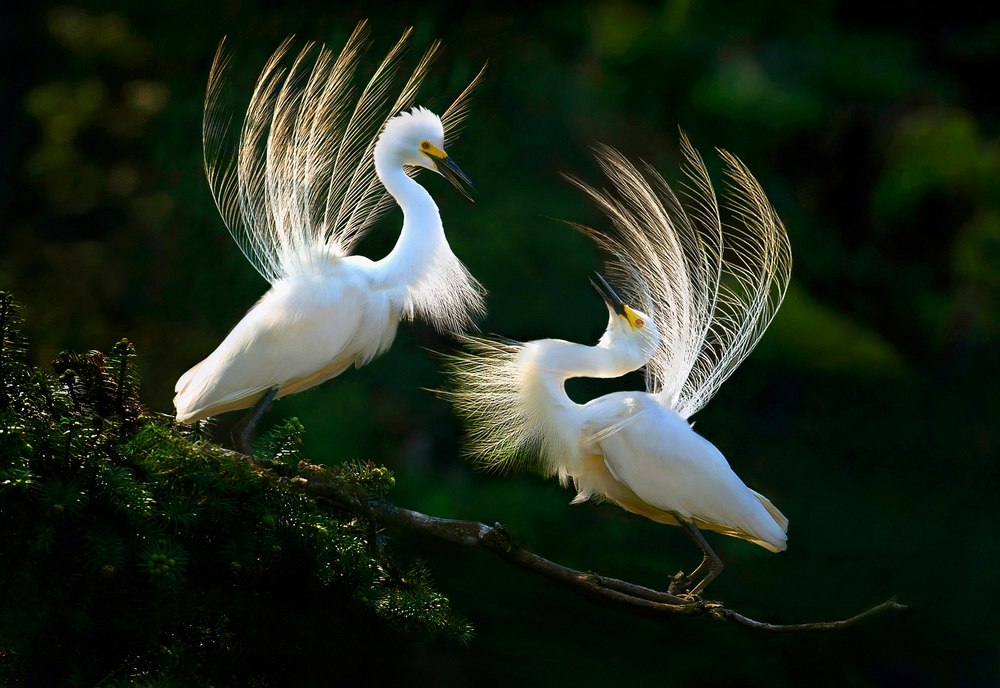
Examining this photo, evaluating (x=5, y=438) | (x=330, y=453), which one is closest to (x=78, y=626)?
(x=5, y=438)

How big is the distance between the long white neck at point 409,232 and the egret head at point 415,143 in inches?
0.4

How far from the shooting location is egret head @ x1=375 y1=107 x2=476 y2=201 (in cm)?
150

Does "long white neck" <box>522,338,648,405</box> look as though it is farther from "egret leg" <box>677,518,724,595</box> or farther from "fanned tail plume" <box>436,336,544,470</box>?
"egret leg" <box>677,518,724,595</box>

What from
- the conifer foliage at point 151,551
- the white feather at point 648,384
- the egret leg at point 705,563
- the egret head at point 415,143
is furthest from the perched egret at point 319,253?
the egret leg at point 705,563

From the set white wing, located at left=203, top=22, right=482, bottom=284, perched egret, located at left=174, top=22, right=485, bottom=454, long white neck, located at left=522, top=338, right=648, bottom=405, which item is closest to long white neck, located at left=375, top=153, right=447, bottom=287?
perched egret, located at left=174, top=22, right=485, bottom=454

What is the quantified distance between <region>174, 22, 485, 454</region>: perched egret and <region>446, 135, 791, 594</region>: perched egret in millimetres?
163

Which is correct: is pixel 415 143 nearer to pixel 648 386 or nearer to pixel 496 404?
pixel 496 404

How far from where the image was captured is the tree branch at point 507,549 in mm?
1163

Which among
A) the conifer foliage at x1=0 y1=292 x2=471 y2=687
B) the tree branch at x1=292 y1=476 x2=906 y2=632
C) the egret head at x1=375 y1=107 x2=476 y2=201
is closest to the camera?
the conifer foliage at x1=0 y1=292 x2=471 y2=687

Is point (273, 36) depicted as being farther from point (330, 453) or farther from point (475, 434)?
point (475, 434)

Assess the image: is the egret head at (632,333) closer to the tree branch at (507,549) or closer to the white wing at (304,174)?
the tree branch at (507,549)

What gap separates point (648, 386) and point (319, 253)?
2.16ft

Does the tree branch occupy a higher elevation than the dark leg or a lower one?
lower

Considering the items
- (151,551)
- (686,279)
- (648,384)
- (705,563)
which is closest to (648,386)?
(648,384)
